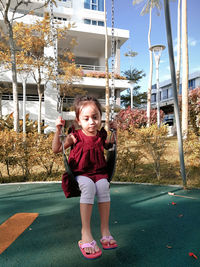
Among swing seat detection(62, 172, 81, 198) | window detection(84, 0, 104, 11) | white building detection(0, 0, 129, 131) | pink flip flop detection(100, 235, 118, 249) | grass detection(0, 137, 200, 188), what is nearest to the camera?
pink flip flop detection(100, 235, 118, 249)

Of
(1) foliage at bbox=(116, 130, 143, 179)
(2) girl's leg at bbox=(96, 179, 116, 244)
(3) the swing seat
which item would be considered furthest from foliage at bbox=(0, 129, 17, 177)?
(2) girl's leg at bbox=(96, 179, 116, 244)

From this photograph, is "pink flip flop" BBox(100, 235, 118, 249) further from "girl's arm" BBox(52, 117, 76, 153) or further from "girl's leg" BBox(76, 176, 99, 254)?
"girl's arm" BBox(52, 117, 76, 153)

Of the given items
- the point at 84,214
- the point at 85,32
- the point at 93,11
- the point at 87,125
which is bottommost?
the point at 84,214

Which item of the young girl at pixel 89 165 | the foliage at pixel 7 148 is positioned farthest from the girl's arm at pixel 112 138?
the foliage at pixel 7 148

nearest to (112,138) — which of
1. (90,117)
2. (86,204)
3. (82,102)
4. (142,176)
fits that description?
(90,117)

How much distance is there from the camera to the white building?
1569cm

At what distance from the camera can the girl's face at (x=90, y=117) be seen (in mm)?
1822

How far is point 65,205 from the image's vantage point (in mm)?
2850

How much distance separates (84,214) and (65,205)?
132cm

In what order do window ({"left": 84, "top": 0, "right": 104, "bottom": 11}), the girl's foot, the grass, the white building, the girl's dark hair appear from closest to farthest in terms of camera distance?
the girl's foot
the girl's dark hair
the grass
the white building
window ({"left": 84, "top": 0, "right": 104, "bottom": 11})

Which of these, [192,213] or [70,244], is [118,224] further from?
[192,213]

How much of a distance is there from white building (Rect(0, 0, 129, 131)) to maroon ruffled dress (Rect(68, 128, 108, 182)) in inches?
526

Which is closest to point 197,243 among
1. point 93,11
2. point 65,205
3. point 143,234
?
point 143,234

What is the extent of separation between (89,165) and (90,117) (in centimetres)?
41
